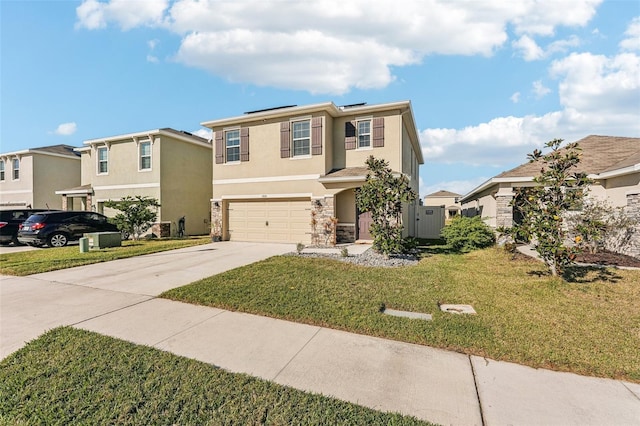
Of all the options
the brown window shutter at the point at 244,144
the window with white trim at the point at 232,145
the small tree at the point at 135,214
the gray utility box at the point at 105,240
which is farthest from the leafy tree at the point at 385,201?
the small tree at the point at 135,214

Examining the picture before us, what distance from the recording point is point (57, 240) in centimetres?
1311

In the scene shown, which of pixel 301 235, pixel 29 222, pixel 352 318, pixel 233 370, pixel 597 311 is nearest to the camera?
pixel 233 370

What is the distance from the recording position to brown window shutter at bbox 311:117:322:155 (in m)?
13.1

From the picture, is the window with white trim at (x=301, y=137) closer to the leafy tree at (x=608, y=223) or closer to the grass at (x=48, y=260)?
the grass at (x=48, y=260)

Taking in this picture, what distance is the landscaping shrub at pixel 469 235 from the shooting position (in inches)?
451

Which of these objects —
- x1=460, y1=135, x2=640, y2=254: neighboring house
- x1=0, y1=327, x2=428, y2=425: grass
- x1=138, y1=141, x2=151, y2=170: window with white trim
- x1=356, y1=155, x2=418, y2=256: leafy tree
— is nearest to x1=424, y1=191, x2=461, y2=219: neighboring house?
x1=460, y1=135, x2=640, y2=254: neighboring house

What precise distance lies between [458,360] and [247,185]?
12702mm

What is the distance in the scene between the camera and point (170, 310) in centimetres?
509

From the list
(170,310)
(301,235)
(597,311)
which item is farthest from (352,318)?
(301,235)

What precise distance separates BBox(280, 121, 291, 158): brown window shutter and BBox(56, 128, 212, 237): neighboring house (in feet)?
23.9

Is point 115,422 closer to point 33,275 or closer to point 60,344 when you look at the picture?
point 60,344

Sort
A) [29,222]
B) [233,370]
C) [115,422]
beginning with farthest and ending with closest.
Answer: [29,222], [233,370], [115,422]

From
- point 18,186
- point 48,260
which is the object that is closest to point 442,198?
point 48,260

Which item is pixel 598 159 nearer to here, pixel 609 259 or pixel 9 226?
pixel 609 259
